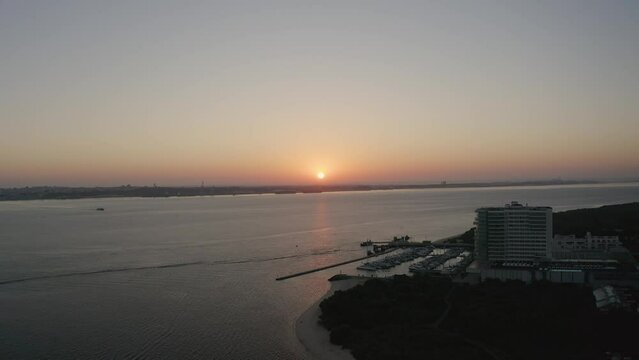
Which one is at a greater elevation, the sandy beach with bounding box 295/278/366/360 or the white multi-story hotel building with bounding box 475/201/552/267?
the white multi-story hotel building with bounding box 475/201/552/267

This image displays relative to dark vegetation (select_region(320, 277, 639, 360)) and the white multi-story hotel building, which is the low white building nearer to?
the white multi-story hotel building

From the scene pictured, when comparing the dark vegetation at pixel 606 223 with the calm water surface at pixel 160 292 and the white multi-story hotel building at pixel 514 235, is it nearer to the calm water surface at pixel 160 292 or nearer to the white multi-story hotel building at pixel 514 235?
the white multi-story hotel building at pixel 514 235

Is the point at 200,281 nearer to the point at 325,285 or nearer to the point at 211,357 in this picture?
the point at 325,285

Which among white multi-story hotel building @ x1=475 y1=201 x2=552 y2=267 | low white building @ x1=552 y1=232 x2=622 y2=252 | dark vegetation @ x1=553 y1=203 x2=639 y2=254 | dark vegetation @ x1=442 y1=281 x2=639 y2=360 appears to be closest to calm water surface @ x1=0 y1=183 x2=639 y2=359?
Answer: dark vegetation @ x1=442 y1=281 x2=639 y2=360

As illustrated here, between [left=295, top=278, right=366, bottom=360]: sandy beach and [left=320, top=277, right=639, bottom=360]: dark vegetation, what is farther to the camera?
[left=295, top=278, right=366, bottom=360]: sandy beach

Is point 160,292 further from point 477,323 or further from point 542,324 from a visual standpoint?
point 542,324

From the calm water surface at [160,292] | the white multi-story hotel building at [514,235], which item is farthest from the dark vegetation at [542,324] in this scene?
the white multi-story hotel building at [514,235]

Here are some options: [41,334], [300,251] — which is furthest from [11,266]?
[300,251]
